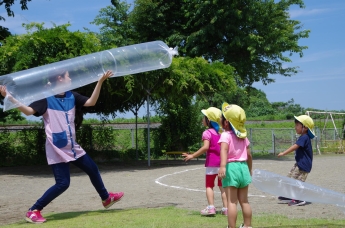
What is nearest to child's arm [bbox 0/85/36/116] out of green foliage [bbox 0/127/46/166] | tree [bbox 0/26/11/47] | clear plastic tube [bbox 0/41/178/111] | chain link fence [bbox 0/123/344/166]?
clear plastic tube [bbox 0/41/178/111]

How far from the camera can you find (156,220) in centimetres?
678

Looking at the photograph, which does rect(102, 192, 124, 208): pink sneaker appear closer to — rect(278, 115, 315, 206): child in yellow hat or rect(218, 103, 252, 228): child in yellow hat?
rect(218, 103, 252, 228): child in yellow hat

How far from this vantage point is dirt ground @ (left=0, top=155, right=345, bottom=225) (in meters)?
8.20

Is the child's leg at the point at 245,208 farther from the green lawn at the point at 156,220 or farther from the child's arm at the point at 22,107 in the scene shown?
the child's arm at the point at 22,107

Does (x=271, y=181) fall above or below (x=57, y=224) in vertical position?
above

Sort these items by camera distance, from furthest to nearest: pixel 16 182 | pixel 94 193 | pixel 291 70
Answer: pixel 291 70 < pixel 16 182 < pixel 94 193

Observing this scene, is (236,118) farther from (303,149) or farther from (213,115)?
(303,149)

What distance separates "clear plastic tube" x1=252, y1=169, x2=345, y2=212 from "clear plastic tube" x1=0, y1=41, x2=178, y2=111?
2632mm

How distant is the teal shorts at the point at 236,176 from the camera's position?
237 inches

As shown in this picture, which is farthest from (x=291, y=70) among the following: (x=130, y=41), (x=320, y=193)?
(x=320, y=193)

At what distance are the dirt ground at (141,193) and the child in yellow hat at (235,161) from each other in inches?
64.9

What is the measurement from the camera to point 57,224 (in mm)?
6875

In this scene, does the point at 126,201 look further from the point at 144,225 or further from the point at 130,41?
the point at 130,41

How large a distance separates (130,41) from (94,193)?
54.6ft
